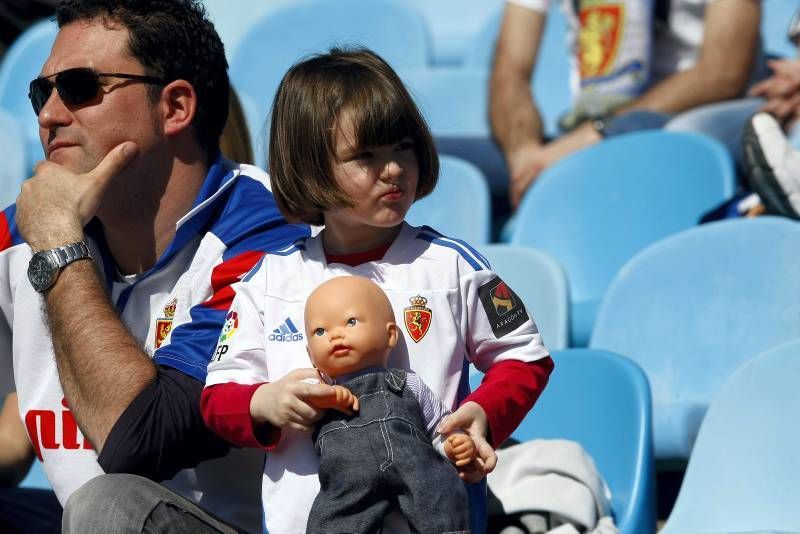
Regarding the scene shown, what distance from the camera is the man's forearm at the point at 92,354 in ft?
6.58

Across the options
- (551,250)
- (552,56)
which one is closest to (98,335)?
(551,250)

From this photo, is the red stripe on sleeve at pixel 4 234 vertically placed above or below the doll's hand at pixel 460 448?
above

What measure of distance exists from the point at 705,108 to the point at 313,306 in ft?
8.45

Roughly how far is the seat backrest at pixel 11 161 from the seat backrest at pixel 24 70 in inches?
27.6

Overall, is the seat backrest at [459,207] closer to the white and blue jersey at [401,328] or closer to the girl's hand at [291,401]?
the white and blue jersey at [401,328]

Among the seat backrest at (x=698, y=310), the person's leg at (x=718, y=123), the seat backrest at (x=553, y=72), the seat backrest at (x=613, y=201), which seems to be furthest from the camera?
the seat backrest at (x=553, y=72)

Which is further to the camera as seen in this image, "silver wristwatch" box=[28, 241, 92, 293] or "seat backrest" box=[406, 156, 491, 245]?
"seat backrest" box=[406, 156, 491, 245]

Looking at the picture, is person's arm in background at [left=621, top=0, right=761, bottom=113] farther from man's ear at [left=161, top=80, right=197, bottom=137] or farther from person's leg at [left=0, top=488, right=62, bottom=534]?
person's leg at [left=0, top=488, right=62, bottom=534]

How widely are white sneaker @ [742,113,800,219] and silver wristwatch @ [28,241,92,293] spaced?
163 cm

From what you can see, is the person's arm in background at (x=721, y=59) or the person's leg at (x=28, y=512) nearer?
the person's leg at (x=28, y=512)

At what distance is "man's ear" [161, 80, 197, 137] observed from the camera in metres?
2.38

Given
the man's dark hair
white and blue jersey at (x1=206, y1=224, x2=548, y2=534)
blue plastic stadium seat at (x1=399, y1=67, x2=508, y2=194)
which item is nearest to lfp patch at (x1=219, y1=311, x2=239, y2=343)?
white and blue jersey at (x1=206, y1=224, x2=548, y2=534)

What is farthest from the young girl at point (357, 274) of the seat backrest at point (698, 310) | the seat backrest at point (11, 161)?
the seat backrest at point (11, 161)

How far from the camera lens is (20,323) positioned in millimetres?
2346
